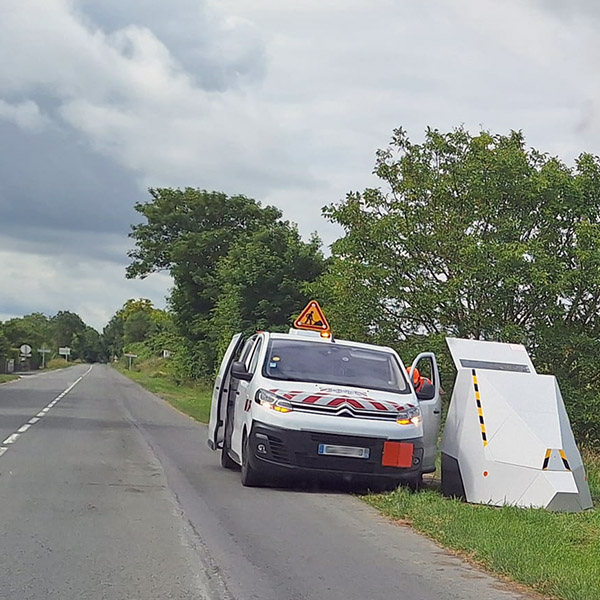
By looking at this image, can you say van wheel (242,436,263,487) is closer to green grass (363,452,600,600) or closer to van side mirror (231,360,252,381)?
van side mirror (231,360,252,381)

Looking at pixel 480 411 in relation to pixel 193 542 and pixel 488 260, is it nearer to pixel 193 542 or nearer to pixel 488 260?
pixel 193 542

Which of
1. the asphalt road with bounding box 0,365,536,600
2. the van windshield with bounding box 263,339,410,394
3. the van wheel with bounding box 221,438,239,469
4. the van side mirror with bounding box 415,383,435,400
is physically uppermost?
the van windshield with bounding box 263,339,410,394

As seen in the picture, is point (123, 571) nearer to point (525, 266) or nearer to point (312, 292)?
point (525, 266)

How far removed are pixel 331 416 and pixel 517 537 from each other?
3.06m

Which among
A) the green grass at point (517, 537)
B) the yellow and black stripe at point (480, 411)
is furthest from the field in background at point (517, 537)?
the yellow and black stripe at point (480, 411)

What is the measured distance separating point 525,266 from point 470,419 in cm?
877

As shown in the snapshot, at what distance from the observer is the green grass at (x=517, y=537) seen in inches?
273

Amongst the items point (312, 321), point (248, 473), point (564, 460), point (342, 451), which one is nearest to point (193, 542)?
point (342, 451)

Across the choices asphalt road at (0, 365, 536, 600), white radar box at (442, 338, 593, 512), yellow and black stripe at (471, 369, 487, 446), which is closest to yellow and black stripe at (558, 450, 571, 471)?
white radar box at (442, 338, 593, 512)

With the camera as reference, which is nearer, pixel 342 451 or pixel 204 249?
pixel 342 451

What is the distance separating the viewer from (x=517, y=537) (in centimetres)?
839

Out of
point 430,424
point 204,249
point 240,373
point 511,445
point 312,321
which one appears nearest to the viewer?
point 511,445

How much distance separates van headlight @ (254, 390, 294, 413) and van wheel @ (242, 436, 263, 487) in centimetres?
48

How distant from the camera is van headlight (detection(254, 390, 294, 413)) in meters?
11.0
